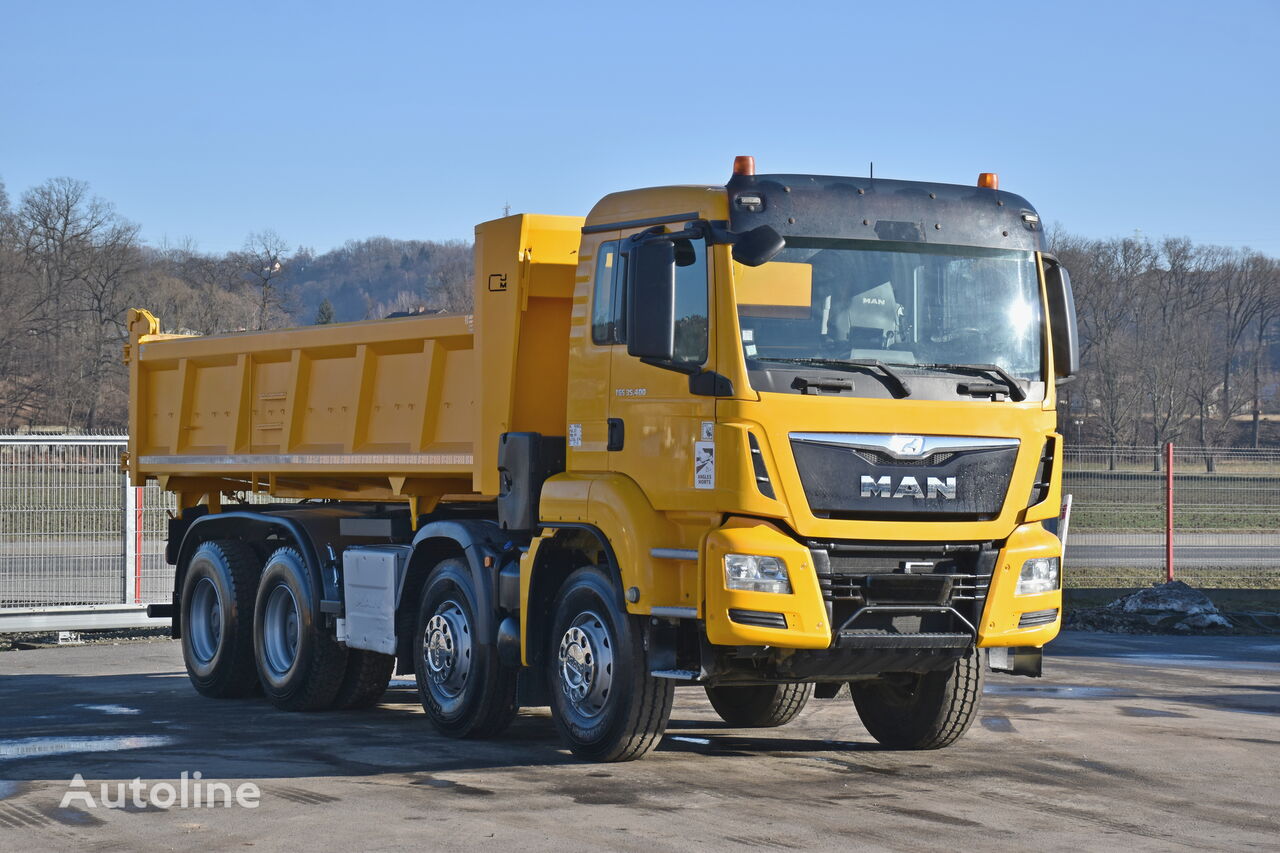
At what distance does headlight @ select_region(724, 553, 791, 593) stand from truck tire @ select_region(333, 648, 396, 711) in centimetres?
478

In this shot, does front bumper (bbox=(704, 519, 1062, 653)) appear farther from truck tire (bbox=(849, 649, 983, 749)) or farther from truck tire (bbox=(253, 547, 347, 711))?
truck tire (bbox=(253, 547, 347, 711))

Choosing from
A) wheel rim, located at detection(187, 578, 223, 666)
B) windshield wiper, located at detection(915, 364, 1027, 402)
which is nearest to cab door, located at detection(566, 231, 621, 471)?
windshield wiper, located at detection(915, 364, 1027, 402)

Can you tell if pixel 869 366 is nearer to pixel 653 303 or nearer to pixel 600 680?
pixel 653 303

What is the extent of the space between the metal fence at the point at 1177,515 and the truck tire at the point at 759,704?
1027 cm

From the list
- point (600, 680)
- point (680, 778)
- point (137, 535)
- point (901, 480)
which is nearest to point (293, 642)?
point (600, 680)

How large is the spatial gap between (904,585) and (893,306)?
1.49m

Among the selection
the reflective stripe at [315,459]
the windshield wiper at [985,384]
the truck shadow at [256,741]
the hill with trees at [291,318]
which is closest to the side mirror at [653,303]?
the windshield wiper at [985,384]

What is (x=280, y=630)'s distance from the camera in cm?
1306

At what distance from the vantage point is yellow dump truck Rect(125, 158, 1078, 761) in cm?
852

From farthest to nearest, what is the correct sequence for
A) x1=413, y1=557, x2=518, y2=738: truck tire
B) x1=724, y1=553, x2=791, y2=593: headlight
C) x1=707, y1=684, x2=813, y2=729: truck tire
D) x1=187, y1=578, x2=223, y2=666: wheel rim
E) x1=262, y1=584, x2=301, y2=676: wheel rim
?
x1=187, y1=578, x2=223, y2=666: wheel rim < x1=262, y1=584, x2=301, y2=676: wheel rim < x1=707, y1=684, x2=813, y2=729: truck tire < x1=413, y1=557, x2=518, y2=738: truck tire < x1=724, y1=553, x2=791, y2=593: headlight

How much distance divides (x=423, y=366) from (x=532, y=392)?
1325 millimetres

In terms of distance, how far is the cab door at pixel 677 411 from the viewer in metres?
8.59

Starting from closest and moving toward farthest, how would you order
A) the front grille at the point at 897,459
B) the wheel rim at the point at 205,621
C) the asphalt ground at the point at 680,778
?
the asphalt ground at the point at 680,778 → the front grille at the point at 897,459 → the wheel rim at the point at 205,621

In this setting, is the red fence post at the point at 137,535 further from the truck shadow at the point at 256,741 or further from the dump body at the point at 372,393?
the truck shadow at the point at 256,741
